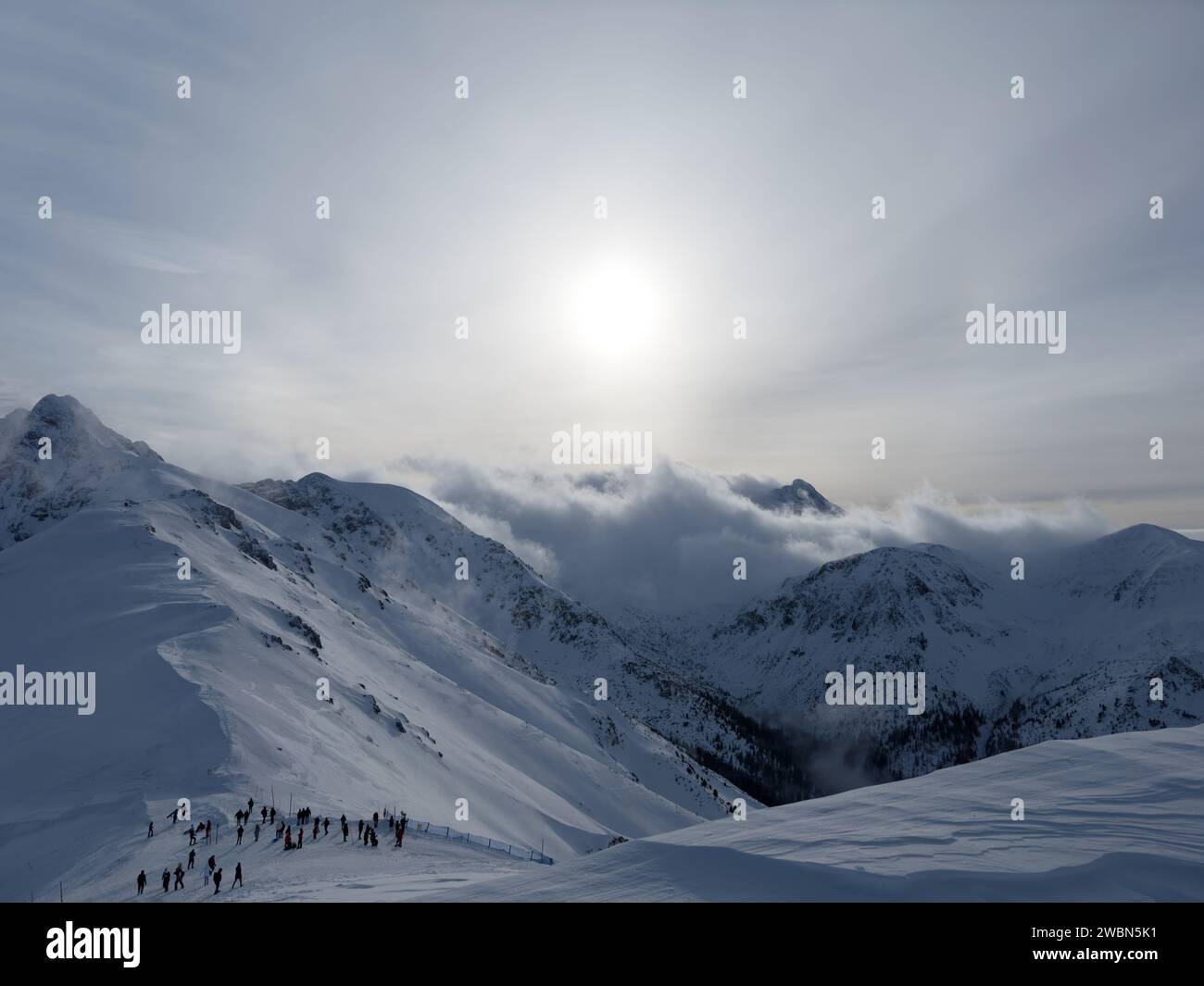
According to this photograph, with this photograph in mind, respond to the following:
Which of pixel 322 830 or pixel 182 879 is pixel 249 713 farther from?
pixel 182 879

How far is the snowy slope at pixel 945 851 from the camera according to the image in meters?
13.7

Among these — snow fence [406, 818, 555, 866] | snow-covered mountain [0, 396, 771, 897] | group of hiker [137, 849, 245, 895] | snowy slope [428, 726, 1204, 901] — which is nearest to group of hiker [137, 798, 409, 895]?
group of hiker [137, 849, 245, 895]

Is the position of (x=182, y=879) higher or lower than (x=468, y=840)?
higher

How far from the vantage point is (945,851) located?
15.9m

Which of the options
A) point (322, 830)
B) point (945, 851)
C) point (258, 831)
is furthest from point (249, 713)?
point (945, 851)

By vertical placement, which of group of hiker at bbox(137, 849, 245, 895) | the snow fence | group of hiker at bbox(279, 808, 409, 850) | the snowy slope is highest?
the snowy slope

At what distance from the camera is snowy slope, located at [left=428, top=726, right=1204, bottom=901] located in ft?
45.0

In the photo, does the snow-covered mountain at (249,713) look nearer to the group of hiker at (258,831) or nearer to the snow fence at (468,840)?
the group of hiker at (258,831)

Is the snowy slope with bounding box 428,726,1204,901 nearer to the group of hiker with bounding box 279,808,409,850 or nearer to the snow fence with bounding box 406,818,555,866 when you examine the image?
the group of hiker with bounding box 279,808,409,850

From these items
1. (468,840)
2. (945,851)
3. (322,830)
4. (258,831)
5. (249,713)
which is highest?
(945,851)
